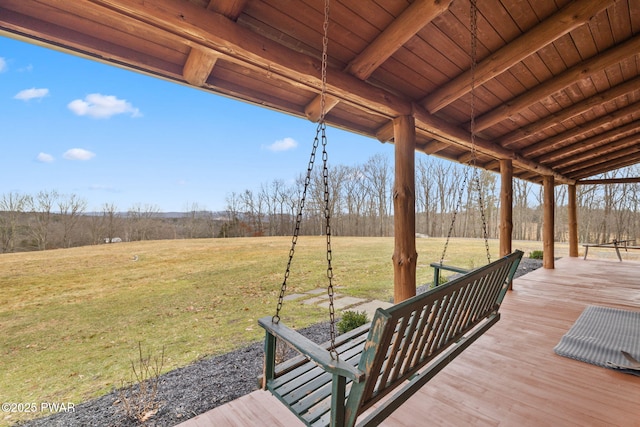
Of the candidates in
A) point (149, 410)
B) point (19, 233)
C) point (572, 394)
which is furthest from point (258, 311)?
point (572, 394)

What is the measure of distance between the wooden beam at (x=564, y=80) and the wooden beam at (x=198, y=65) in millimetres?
2976

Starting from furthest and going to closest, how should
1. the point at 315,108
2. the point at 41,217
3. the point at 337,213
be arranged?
the point at 337,213
the point at 41,217
the point at 315,108

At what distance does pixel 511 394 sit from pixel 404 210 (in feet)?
4.77

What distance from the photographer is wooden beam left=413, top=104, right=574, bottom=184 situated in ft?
8.70

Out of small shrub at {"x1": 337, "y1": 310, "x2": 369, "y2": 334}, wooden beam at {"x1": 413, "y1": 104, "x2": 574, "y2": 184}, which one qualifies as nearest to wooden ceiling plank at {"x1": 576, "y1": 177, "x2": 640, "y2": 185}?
wooden beam at {"x1": 413, "y1": 104, "x2": 574, "y2": 184}

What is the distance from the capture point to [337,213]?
31.3 feet

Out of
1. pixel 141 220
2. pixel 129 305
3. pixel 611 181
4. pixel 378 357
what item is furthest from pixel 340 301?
pixel 611 181

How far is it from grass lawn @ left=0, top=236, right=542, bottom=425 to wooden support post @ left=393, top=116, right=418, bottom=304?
1628 mm

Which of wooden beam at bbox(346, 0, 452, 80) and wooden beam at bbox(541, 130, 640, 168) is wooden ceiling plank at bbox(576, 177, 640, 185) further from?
wooden beam at bbox(346, 0, 452, 80)

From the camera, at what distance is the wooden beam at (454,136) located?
8.70 feet

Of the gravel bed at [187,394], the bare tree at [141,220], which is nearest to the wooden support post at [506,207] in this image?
the gravel bed at [187,394]

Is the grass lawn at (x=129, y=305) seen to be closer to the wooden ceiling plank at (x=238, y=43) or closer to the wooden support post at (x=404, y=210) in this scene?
the wooden support post at (x=404, y=210)

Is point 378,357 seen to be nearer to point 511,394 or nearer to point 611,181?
point 511,394

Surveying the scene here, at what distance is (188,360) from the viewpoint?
2705 millimetres
